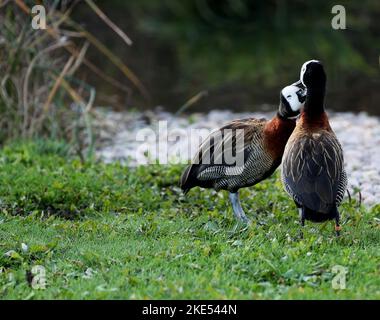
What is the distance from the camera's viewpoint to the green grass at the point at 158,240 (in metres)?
5.78

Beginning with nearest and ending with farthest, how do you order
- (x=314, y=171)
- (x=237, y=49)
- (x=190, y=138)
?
(x=314, y=171)
(x=190, y=138)
(x=237, y=49)

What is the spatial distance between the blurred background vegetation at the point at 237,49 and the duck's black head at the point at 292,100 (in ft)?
25.6

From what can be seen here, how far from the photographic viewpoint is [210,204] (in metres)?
8.57

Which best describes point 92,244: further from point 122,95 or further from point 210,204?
point 122,95

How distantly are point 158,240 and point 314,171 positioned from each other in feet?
4.99

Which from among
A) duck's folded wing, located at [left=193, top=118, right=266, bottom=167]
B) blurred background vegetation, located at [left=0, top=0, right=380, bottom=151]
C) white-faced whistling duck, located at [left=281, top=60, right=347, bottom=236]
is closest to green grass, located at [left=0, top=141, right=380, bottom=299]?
white-faced whistling duck, located at [left=281, top=60, right=347, bottom=236]

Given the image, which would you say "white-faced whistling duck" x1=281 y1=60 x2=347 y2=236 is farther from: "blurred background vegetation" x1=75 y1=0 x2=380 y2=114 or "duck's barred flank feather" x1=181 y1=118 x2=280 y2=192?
"blurred background vegetation" x1=75 y1=0 x2=380 y2=114

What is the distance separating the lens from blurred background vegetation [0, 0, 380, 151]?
11.2 metres

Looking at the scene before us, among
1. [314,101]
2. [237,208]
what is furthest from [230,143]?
[314,101]

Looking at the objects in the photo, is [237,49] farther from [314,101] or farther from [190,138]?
[314,101]

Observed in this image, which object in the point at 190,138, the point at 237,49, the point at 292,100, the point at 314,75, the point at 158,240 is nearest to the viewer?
the point at 158,240

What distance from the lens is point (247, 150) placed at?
7828 millimetres

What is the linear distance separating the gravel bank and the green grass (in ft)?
4.09
